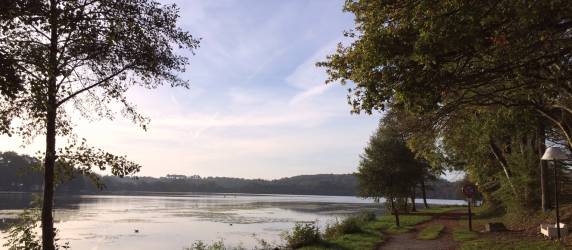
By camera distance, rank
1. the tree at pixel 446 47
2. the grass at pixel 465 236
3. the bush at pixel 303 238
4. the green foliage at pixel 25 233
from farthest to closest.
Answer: the bush at pixel 303 238, the grass at pixel 465 236, the green foliage at pixel 25 233, the tree at pixel 446 47

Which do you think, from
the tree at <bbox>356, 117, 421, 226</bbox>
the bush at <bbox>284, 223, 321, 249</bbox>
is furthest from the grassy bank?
the tree at <bbox>356, 117, 421, 226</bbox>

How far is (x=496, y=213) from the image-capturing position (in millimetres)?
37812

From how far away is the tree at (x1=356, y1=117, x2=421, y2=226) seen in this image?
38.3m

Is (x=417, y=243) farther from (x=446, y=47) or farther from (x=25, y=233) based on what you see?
(x=25, y=233)

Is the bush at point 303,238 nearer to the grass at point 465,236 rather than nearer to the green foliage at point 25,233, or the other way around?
the grass at point 465,236

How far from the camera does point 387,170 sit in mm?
38625

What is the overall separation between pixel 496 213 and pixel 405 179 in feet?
23.0

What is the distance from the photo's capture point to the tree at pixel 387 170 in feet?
126

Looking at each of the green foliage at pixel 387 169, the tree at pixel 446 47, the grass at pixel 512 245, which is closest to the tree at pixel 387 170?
the green foliage at pixel 387 169

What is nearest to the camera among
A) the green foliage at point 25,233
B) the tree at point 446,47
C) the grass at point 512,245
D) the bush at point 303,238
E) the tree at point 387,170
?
the tree at point 446,47

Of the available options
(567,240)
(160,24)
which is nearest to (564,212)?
(567,240)

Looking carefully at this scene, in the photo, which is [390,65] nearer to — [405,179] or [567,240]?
[567,240]

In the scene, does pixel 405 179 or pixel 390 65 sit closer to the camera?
pixel 390 65

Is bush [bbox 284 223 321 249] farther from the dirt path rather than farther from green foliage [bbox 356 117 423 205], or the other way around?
green foliage [bbox 356 117 423 205]
